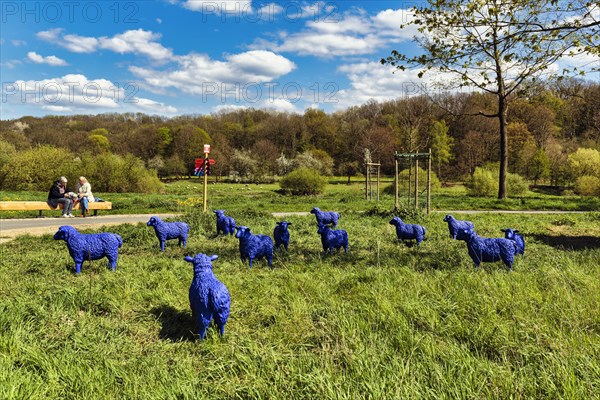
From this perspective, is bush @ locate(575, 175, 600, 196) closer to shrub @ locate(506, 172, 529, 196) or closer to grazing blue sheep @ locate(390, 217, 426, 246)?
shrub @ locate(506, 172, 529, 196)

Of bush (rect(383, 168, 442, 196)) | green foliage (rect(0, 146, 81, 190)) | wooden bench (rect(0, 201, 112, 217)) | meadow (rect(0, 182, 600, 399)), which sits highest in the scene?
green foliage (rect(0, 146, 81, 190))

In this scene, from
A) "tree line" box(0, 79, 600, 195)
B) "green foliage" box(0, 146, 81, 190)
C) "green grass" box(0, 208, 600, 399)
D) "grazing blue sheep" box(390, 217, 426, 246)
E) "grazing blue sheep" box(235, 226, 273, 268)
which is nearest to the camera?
"green grass" box(0, 208, 600, 399)

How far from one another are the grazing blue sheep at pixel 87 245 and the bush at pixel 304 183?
80.1ft

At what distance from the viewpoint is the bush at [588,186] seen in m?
28.4

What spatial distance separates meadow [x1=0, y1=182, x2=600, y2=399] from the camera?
2.96 metres

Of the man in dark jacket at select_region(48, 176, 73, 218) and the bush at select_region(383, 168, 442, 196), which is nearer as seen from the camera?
the man in dark jacket at select_region(48, 176, 73, 218)

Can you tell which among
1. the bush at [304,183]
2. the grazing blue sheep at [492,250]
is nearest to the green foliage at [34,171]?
the bush at [304,183]

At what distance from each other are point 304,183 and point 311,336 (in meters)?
27.5

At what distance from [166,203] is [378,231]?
1404cm

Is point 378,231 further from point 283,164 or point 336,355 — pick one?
point 283,164

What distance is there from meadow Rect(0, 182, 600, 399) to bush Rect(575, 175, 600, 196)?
2772 centimetres

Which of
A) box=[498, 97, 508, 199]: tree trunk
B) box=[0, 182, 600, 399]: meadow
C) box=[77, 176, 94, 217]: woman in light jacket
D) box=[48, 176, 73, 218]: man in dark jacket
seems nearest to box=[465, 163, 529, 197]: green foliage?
box=[498, 97, 508, 199]: tree trunk

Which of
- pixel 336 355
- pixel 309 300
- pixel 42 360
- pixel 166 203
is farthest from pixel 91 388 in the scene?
pixel 166 203

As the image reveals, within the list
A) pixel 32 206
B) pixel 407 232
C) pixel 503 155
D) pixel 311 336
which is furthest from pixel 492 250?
pixel 503 155
